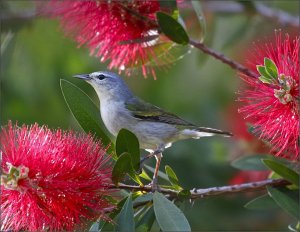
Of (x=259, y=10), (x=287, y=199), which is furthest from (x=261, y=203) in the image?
(x=259, y=10)

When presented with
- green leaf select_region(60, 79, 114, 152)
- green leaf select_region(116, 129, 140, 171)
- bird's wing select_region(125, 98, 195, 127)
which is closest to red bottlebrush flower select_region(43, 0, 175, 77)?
bird's wing select_region(125, 98, 195, 127)

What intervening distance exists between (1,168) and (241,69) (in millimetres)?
1574

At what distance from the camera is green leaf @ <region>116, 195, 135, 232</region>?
10.6ft

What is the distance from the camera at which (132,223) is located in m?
3.22

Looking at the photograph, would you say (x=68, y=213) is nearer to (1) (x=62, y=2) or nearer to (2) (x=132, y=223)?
(2) (x=132, y=223)

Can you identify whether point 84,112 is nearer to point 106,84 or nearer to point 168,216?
point 168,216

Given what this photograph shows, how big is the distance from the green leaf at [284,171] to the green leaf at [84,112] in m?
0.79

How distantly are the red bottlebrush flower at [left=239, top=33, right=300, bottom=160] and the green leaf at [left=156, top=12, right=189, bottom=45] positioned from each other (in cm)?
57

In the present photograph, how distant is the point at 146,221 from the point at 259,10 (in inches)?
106

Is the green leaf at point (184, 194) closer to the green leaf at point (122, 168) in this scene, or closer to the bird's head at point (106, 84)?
the green leaf at point (122, 168)

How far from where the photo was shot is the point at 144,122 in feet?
15.5

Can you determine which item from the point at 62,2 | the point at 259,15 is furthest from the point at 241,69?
the point at 259,15

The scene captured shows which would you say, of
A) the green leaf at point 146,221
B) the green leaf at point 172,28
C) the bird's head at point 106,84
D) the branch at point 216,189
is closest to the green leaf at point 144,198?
the branch at point 216,189

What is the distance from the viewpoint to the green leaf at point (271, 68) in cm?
320
